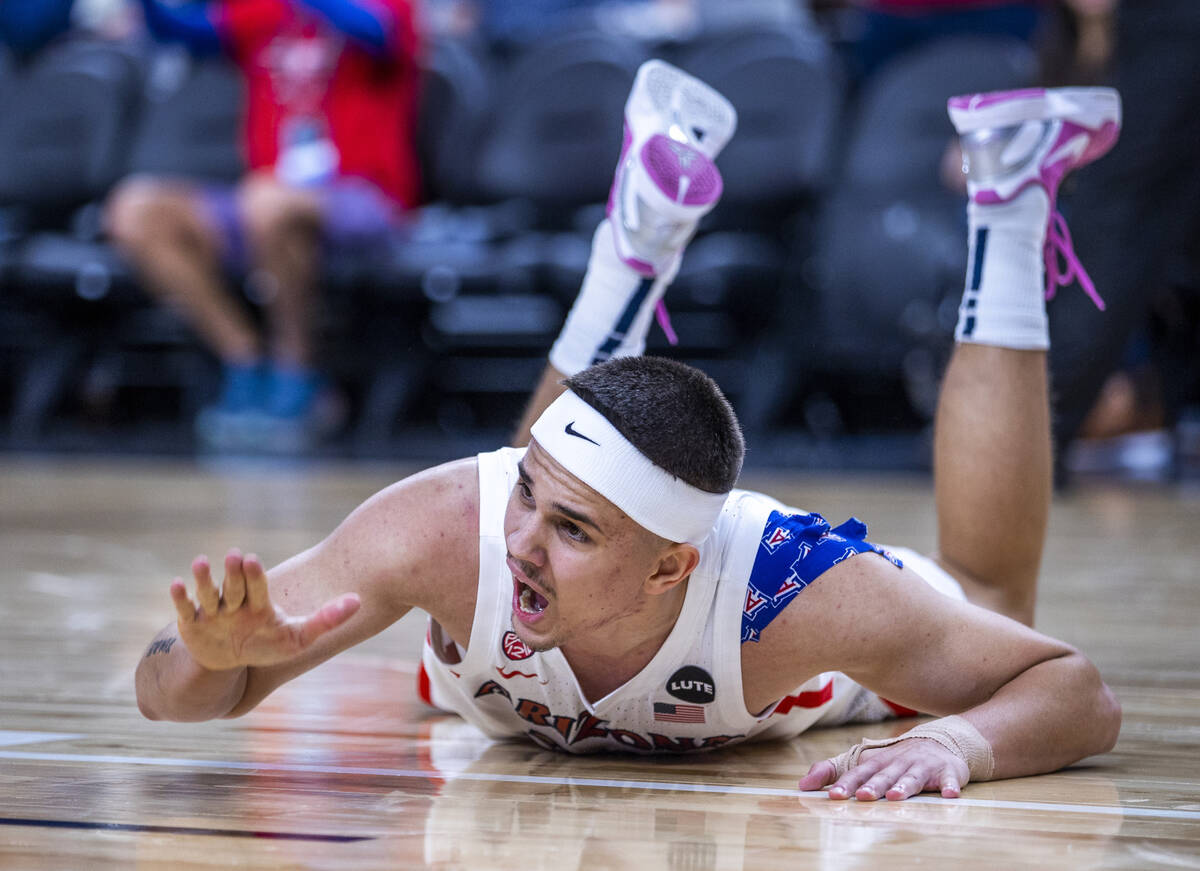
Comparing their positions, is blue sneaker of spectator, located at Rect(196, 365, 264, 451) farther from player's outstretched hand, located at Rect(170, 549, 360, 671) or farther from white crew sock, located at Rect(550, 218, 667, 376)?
player's outstretched hand, located at Rect(170, 549, 360, 671)

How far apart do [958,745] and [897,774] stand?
0.09 m

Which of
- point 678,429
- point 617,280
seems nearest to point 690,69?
point 617,280

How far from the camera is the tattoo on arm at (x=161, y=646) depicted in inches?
65.4

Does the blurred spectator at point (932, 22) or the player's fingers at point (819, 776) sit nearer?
the player's fingers at point (819, 776)

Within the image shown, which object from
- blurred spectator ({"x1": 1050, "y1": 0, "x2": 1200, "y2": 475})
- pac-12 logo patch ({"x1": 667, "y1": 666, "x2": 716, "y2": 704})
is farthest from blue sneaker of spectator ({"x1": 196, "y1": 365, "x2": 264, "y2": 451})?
pac-12 logo patch ({"x1": 667, "y1": 666, "x2": 716, "y2": 704})

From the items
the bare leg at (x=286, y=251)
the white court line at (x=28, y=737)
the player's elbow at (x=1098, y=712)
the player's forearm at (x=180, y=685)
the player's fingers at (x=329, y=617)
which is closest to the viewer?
the player's fingers at (x=329, y=617)

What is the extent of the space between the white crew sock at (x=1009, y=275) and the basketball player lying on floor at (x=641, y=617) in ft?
1.72

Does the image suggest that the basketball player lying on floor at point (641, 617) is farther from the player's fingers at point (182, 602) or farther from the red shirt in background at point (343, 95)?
the red shirt in background at point (343, 95)

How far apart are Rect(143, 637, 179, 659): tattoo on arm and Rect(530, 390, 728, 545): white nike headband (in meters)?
0.48

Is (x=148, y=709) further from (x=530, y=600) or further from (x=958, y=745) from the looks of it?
(x=958, y=745)

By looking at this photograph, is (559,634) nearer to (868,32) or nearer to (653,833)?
(653,833)

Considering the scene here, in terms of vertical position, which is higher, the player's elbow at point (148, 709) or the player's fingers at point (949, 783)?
the player's fingers at point (949, 783)

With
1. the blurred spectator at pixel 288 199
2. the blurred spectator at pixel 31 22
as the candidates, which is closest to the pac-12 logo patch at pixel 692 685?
the blurred spectator at pixel 288 199

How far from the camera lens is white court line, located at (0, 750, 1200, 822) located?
1.55 metres
